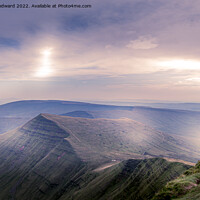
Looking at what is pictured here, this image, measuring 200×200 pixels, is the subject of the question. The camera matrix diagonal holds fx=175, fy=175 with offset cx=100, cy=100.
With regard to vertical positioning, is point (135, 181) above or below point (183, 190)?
below

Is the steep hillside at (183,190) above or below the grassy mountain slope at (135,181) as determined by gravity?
above

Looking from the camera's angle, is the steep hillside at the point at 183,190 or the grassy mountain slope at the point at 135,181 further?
the grassy mountain slope at the point at 135,181

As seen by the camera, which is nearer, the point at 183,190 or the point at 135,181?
the point at 183,190

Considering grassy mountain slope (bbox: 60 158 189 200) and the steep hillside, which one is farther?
grassy mountain slope (bbox: 60 158 189 200)

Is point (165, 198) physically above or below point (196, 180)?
below

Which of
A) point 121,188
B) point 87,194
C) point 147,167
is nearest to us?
point 121,188

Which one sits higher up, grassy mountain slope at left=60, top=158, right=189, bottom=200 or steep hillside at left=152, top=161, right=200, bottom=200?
steep hillside at left=152, top=161, right=200, bottom=200

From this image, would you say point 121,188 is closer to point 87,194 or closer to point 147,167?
point 147,167

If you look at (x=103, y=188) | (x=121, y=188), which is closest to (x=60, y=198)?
(x=103, y=188)
